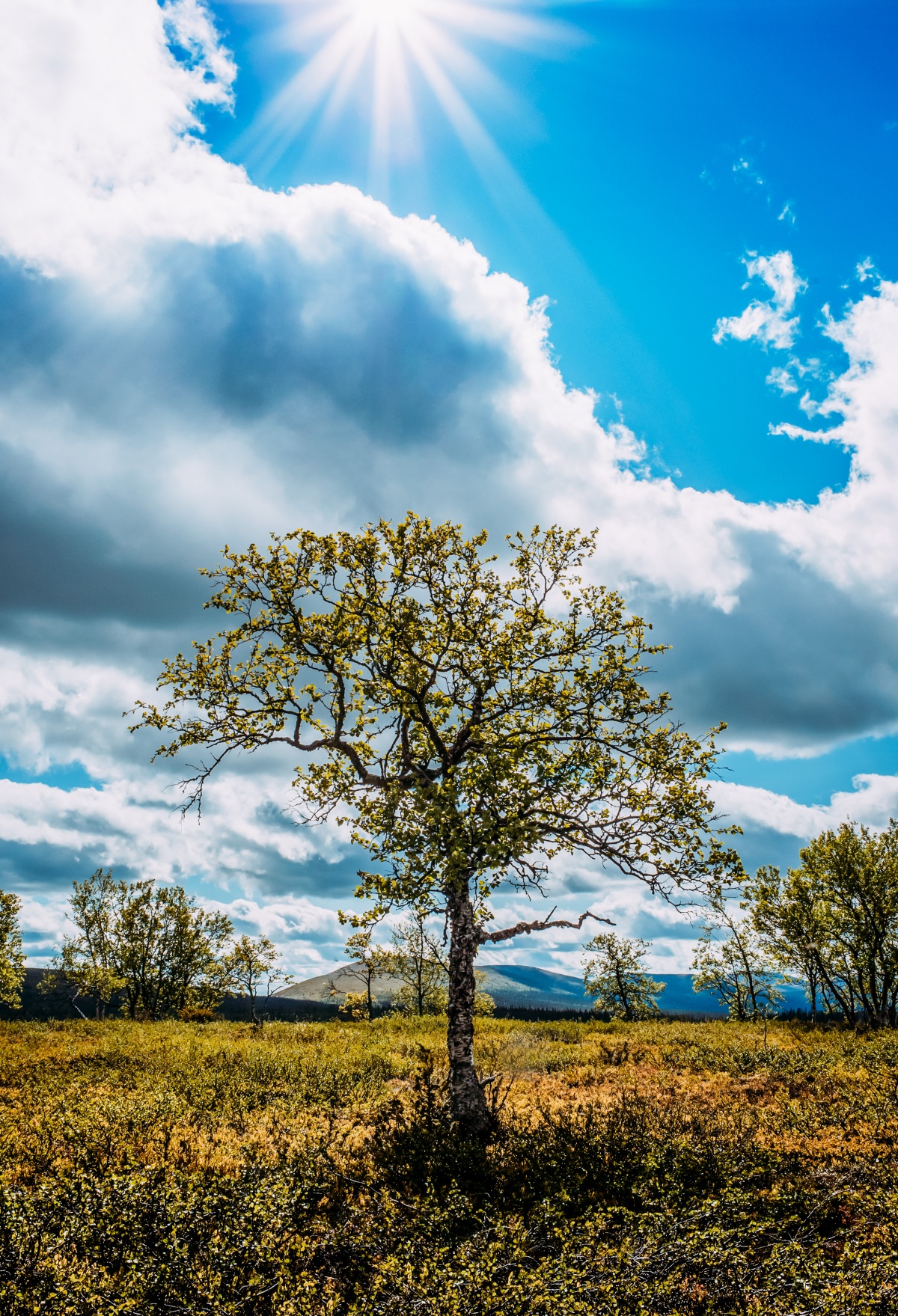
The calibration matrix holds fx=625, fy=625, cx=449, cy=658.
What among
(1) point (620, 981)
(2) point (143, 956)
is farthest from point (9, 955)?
(1) point (620, 981)

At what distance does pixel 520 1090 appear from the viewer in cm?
1803

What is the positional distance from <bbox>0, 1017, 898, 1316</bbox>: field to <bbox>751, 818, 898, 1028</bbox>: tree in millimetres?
26838

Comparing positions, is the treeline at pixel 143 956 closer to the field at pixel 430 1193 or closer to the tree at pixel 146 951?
the tree at pixel 146 951

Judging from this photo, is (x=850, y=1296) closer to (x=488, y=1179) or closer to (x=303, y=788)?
(x=488, y=1179)

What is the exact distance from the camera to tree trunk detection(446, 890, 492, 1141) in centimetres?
1390

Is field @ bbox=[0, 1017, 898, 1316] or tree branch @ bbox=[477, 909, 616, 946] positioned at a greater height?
tree branch @ bbox=[477, 909, 616, 946]

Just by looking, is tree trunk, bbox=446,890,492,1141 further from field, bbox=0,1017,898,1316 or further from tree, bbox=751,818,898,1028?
tree, bbox=751,818,898,1028

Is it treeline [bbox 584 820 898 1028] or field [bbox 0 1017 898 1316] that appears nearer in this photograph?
field [bbox 0 1017 898 1316]

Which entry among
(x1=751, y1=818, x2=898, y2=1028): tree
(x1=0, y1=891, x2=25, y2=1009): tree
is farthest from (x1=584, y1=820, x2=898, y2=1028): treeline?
(x1=0, y1=891, x2=25, y2=1009): tree

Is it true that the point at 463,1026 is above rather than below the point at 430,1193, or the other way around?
above

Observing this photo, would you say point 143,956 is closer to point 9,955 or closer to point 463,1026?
point 9,955

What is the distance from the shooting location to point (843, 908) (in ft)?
145

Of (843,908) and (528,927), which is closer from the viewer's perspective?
(528,927)

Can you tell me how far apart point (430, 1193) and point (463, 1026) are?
4966mm
